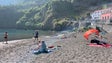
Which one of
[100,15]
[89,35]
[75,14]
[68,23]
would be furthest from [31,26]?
[89,35]

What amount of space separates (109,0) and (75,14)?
25322 millimetres

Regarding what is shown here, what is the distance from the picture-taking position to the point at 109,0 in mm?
171000

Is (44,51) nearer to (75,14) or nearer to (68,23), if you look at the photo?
(68,23)

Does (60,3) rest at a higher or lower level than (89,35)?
higher

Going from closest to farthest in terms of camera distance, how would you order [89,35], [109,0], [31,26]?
[89,35]
[109,0]
[31,26]

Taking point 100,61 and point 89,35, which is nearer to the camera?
point 100,61

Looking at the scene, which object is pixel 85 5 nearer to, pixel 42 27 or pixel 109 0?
pixel 109 0

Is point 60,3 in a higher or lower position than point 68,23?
higher

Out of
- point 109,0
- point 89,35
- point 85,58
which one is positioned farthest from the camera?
point 109,0

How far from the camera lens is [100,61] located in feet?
72.1

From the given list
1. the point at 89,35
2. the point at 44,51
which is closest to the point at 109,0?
the point at 89,35

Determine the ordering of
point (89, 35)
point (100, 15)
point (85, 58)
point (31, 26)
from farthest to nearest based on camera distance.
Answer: point (31, 26) → point (100, 15) → point (89, 35) → point (85, 58)

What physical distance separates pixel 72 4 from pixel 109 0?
22.8m

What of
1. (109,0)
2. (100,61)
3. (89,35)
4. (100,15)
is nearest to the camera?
(100,61)
